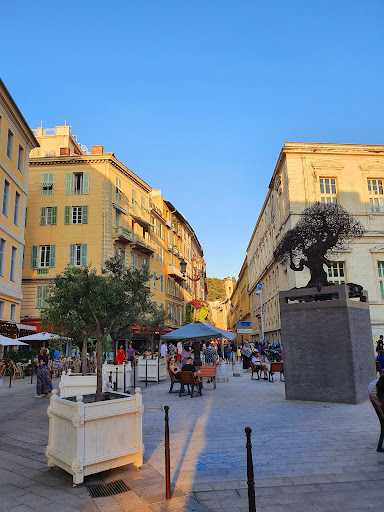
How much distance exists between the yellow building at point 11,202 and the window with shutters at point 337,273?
70.5 feet

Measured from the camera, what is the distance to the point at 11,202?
24562 millimetres

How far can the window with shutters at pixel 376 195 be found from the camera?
3097cm

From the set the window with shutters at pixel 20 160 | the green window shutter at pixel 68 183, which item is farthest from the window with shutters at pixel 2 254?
the green window shutter at pixel 68 183

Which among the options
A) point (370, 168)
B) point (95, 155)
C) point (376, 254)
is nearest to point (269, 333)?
point (376, 254)

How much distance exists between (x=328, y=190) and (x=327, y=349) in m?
23.0

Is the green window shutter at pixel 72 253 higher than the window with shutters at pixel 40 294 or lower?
higher

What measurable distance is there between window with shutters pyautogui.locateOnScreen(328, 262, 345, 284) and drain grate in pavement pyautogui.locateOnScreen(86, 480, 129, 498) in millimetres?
26778

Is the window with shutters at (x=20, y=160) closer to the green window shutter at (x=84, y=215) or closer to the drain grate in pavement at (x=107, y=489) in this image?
the green window shutter at (x=84, y=215)

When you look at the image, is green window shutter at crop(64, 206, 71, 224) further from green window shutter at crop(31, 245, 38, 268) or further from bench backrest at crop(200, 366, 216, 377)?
bench backrest at crop(200, 366, 216, 377)

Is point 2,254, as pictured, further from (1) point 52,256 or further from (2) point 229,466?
(2) point 229,466

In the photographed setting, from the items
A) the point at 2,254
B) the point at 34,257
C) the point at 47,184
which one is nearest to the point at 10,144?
the point at 2,254

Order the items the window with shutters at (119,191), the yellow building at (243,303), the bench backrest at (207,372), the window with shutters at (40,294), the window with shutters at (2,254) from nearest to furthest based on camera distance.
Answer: the bench backrest at (207,372)
the window with shutters at (2,254)
the window with shutters at (40,294)
the window with shutters at (119,191)
the yellow building at (243,303)

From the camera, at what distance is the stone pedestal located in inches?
396

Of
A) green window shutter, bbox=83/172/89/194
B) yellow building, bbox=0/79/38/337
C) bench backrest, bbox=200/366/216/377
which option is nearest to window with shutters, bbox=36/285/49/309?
yellow building, bbox=0/79/38/337
